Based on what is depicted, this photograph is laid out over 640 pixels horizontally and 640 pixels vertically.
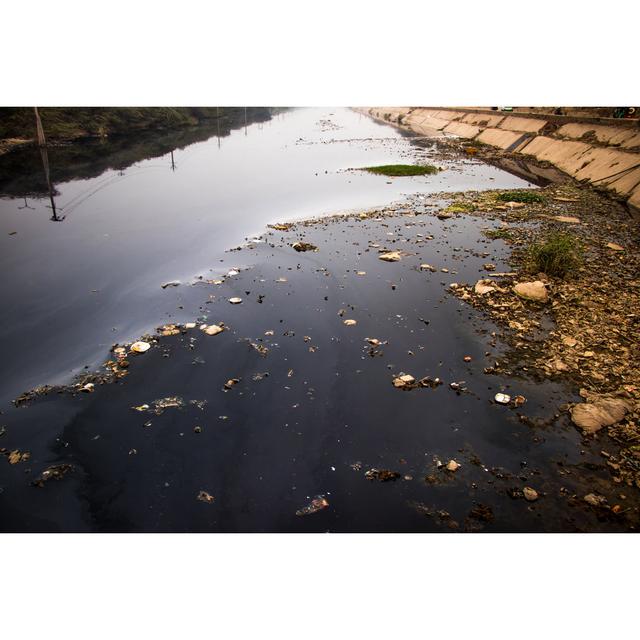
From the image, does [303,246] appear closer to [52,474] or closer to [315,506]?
[315,506]

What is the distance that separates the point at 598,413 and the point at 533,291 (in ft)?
9.15

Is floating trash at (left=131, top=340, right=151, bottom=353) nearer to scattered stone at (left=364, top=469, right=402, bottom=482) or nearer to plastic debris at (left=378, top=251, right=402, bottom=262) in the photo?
scattered stone at (left=364, top=469, right=402, bottom=482)

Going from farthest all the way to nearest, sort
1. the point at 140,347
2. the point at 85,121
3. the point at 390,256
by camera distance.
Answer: the point at 85,121 → the point at 390,256 → the point at 140,347

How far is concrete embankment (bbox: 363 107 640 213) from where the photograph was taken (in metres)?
12.7

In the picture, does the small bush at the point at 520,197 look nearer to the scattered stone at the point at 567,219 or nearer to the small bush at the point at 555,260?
the scattered stone at the point at 567,219

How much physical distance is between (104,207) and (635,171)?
56.4 ft

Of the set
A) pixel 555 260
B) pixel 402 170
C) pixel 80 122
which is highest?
pixel 80 122

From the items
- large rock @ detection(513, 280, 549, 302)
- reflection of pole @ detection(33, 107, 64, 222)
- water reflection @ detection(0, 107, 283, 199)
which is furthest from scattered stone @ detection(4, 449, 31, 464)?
water reflection @ detection(0, 107, 283, 199)

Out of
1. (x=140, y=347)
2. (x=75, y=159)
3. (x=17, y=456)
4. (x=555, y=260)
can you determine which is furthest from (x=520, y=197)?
(x=75, y=159)

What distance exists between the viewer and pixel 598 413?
13.7 ft

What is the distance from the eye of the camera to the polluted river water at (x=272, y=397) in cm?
343

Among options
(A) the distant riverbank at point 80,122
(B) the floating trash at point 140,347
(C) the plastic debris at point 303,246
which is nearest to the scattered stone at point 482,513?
(B) the floating trash at point 140,347

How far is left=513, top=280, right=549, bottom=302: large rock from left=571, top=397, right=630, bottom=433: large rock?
2.41 meters

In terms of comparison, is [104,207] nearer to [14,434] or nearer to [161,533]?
[14,434]
